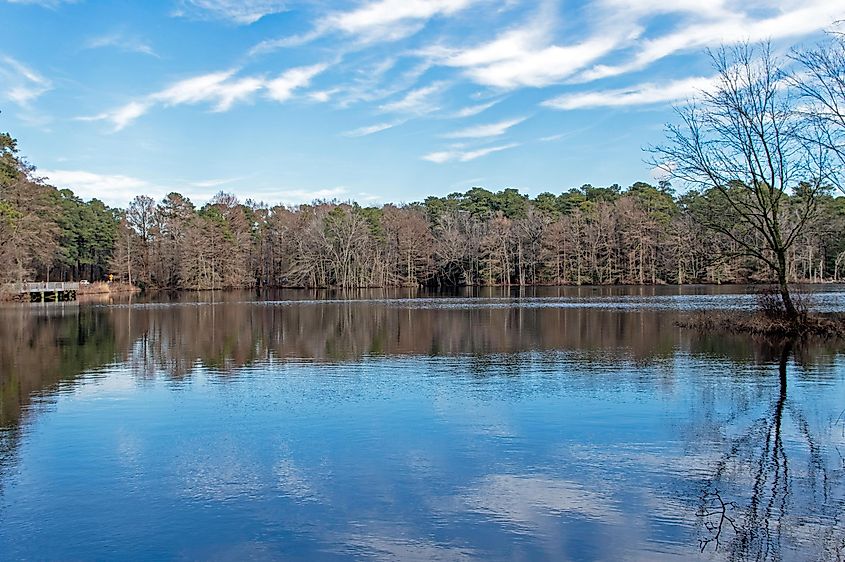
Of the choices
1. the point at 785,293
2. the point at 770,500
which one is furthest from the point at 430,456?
the point at 785,293

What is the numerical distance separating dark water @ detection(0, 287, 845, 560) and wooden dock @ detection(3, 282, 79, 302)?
41.0 m

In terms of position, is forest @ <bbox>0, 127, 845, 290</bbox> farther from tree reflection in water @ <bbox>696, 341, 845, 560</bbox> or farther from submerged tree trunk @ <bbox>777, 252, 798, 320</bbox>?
tree reflection in water @ <bbox>696, 341, 845, 560</bbox>

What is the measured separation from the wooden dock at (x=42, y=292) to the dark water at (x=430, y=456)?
4097cm

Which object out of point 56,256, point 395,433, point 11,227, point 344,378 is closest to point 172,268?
point 56,256

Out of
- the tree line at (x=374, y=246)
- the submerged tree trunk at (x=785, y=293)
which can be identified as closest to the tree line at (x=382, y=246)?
the tree line at (x=374, y=246)

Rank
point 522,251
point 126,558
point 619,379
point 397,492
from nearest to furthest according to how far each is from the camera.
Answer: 1. point 126,558
2. point 397,492
3. point 619,379
4. point 522,251

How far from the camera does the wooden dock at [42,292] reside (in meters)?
55.3

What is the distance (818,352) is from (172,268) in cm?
7967

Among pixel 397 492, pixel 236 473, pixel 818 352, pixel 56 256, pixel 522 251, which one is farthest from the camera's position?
pixel 522 251

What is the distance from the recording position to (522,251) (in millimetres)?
95375

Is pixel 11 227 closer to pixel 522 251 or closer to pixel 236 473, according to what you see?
pixel 236 473

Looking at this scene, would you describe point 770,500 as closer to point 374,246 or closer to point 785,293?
point 785,293

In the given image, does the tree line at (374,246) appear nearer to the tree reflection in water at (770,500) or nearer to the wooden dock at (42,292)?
the wooden dock at (42,292)

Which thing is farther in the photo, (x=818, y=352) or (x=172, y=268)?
(x=172, y=268)
